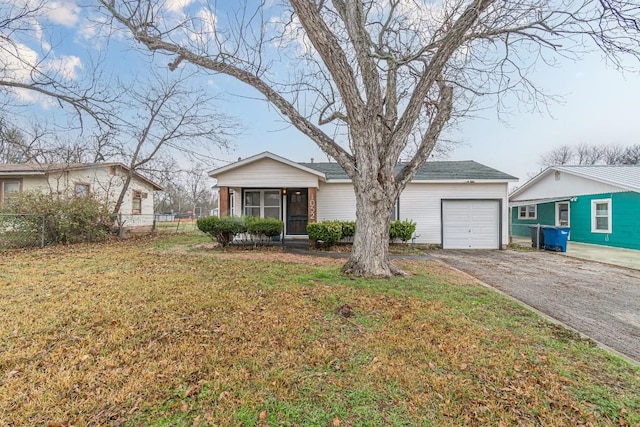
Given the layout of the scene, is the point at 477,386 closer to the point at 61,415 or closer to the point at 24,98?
the point at 61,415

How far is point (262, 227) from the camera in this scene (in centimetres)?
1086

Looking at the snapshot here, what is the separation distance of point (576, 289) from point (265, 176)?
1040 cm

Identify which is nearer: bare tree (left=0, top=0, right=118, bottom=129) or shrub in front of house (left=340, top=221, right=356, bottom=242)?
bare tree (left=0, top=0, right=118, bottom=129)

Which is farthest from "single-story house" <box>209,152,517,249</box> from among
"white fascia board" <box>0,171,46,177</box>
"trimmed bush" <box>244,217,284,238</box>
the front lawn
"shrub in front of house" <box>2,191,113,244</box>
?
"white fascia board" <box>0,171,46,177</box>

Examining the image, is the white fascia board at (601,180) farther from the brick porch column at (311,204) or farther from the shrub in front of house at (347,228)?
the brick porch column at (311,204)

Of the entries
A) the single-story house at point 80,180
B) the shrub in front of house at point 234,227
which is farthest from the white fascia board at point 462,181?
the single-story house at point 80,180

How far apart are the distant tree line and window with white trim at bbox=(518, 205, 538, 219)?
3271 cm

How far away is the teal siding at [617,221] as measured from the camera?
38.9ft

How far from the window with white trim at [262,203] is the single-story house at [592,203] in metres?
13.9

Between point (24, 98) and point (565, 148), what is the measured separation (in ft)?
Result: 203

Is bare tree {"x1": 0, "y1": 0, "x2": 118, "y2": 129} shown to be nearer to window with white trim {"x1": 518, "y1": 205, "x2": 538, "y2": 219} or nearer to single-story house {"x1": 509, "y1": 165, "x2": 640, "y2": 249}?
single-story house {"x1": 509, "y1": 165, "x2": 640, "y2": 249}

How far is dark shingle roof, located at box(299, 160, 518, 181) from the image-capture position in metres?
13.0

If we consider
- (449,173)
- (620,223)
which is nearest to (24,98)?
(449,173)

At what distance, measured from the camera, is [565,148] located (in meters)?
46.2
